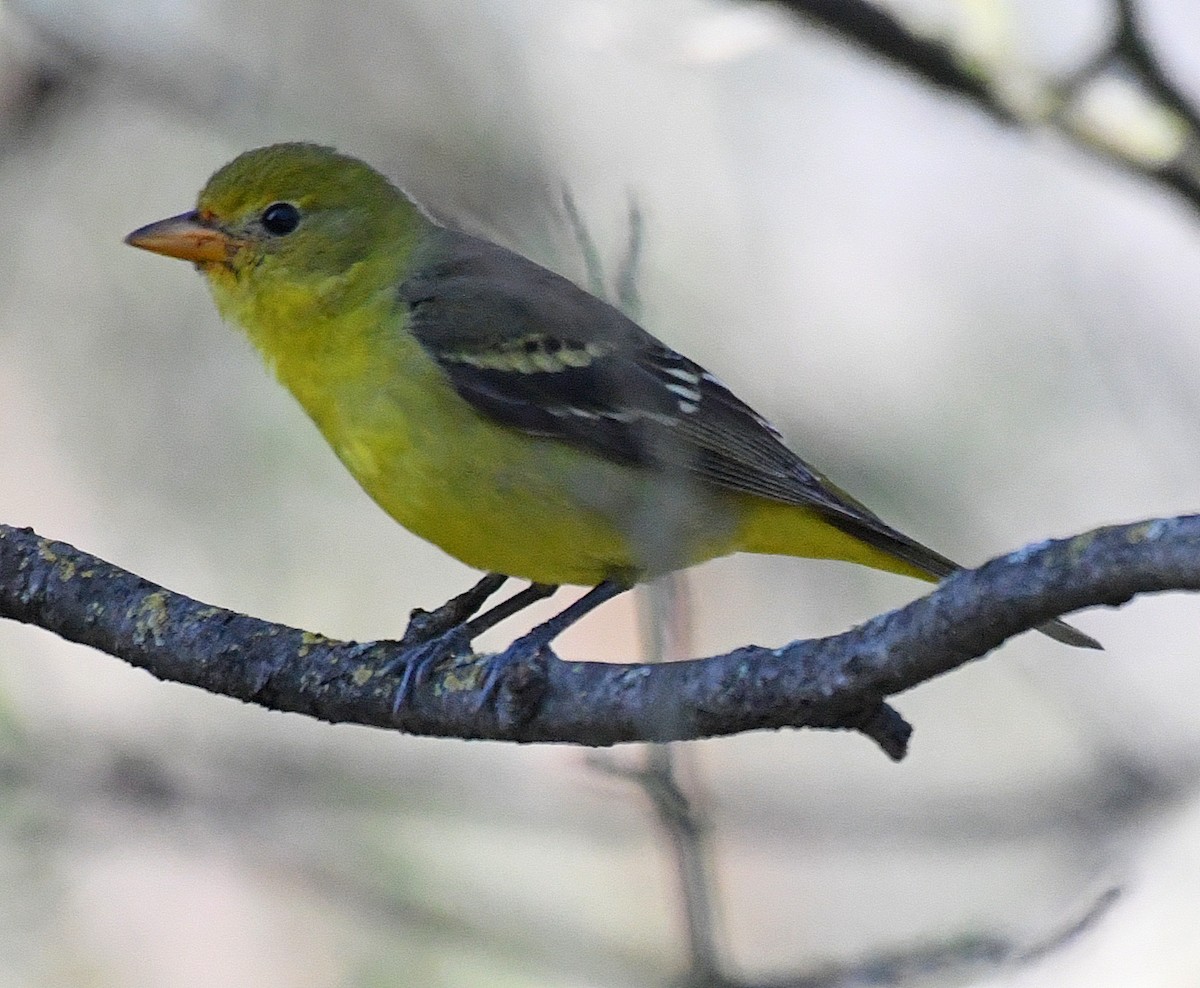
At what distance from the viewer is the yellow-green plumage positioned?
4188 mm

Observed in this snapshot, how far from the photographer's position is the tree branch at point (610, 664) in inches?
93.6

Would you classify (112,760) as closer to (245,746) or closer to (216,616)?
(245,746)

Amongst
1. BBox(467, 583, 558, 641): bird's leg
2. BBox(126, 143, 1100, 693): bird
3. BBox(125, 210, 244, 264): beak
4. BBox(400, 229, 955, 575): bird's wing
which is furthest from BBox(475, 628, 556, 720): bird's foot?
BBox(125, 210, 244, 264): beak

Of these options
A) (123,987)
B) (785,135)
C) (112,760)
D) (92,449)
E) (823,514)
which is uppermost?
(785,135)

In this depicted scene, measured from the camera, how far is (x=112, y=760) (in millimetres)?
4914

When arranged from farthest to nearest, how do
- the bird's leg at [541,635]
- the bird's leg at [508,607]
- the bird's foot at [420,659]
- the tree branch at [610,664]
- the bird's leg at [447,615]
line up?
the bird's leg at [508,607]
the bird's leg at [447,615]
the bird's foot at [420,659]
the bird's leg at [541,635]
the tree branch at [610,664]

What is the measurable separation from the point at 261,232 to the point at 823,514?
183 cm

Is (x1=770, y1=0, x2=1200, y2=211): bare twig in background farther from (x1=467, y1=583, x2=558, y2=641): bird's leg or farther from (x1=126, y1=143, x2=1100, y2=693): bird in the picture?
(x1=467, y1=583, x2=558, y2=641): bird's leg

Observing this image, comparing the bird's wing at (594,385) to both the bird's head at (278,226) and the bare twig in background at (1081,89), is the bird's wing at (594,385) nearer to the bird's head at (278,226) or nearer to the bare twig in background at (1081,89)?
the bird's head at (278,226)

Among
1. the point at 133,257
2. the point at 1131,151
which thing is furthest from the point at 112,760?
the point at 1131,151

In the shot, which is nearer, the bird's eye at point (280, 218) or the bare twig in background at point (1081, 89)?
the bare twig in background at point (1081, 89)

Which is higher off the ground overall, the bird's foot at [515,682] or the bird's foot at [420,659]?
A: the bird's foot at [420,659]

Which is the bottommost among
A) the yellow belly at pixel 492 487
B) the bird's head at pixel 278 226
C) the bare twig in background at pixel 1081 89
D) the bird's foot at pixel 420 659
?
the bird's foot at pixel 420 659

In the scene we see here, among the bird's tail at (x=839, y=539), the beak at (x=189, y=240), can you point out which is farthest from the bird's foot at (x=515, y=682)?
the beak at (x=189, y=240)
